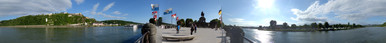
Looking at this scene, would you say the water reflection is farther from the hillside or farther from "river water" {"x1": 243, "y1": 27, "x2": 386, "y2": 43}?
the hillside

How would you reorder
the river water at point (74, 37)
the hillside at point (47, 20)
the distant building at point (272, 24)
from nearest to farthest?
the distant building at point (272, 24) < the river water at point (74, 37) < the hillside at point (47, 20)

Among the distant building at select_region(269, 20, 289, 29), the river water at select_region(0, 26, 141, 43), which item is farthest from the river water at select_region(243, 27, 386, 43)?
the river water at select_region(0, 26, 141, 43)

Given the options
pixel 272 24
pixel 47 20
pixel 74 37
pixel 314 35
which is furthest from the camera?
pixel 47 20

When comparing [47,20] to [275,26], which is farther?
[47,20]

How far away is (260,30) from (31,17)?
788ft

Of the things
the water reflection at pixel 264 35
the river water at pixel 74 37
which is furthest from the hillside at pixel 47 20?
the water reflection at pixel 264 35

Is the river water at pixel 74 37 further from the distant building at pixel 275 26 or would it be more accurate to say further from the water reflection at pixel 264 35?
the distant building at pixel 275 26

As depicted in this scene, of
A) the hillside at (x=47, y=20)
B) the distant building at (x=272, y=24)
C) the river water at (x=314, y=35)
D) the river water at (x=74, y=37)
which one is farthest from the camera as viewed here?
the hillside at (x=47, y=20)

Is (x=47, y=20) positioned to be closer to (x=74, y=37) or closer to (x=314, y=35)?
(x=74, y=37)

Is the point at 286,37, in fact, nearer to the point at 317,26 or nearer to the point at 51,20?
the point at 317,26

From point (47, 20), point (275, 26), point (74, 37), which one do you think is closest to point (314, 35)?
point (275, 26)

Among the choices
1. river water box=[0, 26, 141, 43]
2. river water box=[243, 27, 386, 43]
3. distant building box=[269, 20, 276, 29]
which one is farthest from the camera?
river water box=[0, 26, 141, 43]

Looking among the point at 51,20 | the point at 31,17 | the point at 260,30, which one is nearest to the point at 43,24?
the point at 51,20

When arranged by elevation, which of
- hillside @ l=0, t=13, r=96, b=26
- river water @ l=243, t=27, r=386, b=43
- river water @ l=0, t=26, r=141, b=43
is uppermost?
Answer: hillside @ l=0, t=13, r=96, b=26
